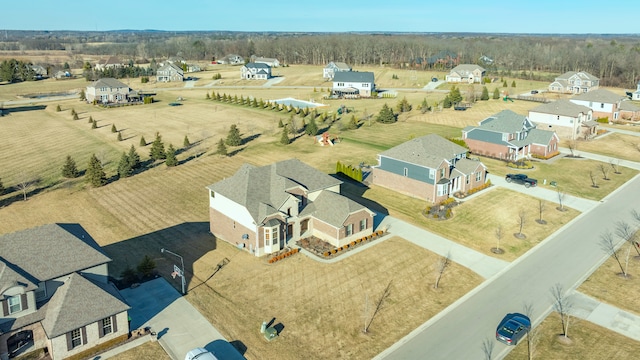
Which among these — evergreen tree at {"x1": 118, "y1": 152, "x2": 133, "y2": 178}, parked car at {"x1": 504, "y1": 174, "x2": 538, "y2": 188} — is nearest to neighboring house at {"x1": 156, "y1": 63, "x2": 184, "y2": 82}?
evergreen tree at {"x1": 118, "y1": 152, "x2": 133, "y2": 178}

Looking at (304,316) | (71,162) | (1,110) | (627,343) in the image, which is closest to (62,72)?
(1,110)

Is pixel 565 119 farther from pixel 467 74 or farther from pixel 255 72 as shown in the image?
pixel 255 72

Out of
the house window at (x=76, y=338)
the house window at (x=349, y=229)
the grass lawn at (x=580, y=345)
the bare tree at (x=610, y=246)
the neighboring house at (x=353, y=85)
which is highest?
the neighboring house at (x=353, y=85)

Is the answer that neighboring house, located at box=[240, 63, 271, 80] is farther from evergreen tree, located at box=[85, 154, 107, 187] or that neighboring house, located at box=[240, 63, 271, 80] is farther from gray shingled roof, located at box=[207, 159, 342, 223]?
gray shingled roof, located at box=[207, 159, 342, 223]

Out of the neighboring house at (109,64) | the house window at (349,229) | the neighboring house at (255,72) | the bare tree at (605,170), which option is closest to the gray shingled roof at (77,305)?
the house window at (349,229)

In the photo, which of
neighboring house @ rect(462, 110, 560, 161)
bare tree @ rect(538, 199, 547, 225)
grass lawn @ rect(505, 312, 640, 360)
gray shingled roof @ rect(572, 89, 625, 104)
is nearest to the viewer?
grass lawn @ rect(505, 312, 640, 360)

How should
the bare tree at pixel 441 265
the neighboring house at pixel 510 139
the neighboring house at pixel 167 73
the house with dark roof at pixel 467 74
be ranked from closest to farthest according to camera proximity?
the bare tree at pixel 441 265
the neighboring house at pixel 510 139
the house with dark roof at pixel 467 74
the neighboring house at pixel 167 73

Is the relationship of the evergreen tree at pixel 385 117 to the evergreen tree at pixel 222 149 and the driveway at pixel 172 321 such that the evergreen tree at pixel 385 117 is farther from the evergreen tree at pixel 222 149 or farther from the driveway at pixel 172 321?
the driveway at pixel 172 321
